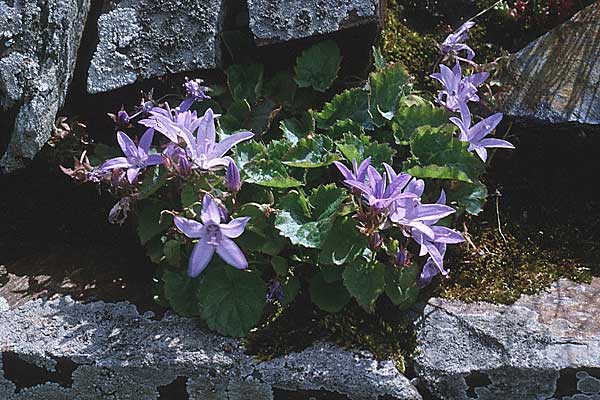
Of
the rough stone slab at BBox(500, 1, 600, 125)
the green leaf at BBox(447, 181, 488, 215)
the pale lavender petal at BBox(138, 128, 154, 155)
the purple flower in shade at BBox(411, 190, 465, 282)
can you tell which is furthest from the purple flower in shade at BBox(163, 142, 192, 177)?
the rough stone slab at BBox(500, 1, 600, 125)

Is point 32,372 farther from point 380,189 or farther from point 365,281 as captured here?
point 380,189

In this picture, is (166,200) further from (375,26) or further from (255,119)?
(375,26)

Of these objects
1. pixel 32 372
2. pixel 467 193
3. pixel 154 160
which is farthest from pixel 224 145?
pixel 32 372

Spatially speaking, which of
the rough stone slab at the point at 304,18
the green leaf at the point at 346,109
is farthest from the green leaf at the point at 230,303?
the rough stone slab at the point at 304,18

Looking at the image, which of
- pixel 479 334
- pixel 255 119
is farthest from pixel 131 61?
pixel 479 334

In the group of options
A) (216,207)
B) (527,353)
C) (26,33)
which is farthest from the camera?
(26,33)

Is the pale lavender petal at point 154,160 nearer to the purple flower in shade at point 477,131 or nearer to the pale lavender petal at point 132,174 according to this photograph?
the pale lavender petal at point 132,174

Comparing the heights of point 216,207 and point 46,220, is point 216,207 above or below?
above

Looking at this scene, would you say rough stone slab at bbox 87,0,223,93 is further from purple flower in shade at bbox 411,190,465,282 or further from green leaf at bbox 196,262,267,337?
purple flower in shade at bbox 411,190,465,282
